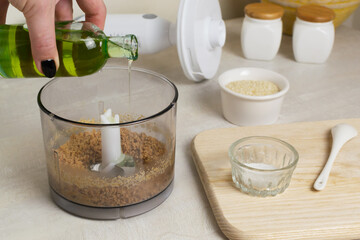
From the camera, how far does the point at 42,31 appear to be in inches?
24.1

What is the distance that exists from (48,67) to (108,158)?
17 centimetres

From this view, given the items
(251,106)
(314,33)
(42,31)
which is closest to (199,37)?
(251,106)

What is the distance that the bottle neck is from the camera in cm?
70

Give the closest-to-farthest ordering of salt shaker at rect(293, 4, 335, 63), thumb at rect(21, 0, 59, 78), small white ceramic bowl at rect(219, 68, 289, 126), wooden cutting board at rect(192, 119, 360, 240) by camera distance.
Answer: thumb at rect(21, 0, 59, 78), wooden cutting board at rect(192, 119, 360, 240), small white ceramic bowl at rect(219, 68, 289, 126), salt shaker at rect(293, 4, 335, 63)

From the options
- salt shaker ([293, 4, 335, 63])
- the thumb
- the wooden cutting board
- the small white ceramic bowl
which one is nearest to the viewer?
the thumb

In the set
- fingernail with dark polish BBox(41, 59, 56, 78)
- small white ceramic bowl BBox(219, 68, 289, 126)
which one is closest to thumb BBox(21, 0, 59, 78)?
fingernail with dark polish BBox(41, 59, 56, 78)

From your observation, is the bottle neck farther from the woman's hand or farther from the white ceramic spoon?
the white ceramic spoon

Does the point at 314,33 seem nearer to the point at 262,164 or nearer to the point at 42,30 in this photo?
the point at 262,164

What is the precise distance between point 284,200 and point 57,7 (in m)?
0.51

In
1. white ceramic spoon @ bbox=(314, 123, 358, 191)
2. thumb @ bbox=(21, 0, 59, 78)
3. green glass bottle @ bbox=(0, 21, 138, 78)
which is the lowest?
white ceramic spoon @ bbox=(314, 123, 358, 191)

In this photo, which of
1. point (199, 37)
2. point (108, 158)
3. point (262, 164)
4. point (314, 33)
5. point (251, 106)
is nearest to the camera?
point (108, 158)

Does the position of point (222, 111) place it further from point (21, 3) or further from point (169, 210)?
point (21, 3)

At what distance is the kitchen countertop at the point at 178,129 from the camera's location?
2.40ft

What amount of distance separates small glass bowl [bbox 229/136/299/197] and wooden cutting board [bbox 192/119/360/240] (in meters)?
0.02
